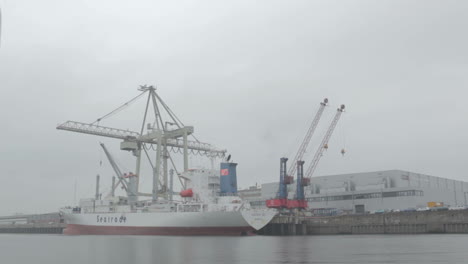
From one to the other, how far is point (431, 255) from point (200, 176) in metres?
33.1

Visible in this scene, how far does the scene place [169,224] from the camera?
4900cm

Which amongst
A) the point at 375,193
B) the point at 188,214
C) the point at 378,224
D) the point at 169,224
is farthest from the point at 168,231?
the point at 375,193

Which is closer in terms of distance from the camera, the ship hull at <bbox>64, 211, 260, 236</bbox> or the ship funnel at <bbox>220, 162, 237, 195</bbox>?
the ship hull at <bbox>64, 211, 260, 236</bbox>

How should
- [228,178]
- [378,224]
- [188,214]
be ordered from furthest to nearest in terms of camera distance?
[378,224]
[228,178]
[188,214]

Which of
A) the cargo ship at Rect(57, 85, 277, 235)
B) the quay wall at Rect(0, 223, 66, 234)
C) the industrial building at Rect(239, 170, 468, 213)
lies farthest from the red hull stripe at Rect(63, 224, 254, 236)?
the quay wall at Rect(0, 223, 66, 234)

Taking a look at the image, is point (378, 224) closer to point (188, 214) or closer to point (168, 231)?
point (188, 214)

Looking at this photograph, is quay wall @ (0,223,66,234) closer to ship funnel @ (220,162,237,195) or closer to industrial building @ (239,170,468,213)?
industrial building @ (239,170,468,213)

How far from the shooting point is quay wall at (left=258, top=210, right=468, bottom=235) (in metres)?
47.1

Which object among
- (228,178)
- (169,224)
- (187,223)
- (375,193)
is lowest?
(169,224)

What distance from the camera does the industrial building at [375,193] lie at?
72375 mm

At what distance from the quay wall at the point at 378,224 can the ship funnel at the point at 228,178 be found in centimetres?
835

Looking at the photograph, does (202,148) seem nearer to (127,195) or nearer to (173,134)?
(173,134)

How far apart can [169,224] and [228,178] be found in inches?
318

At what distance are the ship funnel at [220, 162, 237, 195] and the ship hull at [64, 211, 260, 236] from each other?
14.7ft
